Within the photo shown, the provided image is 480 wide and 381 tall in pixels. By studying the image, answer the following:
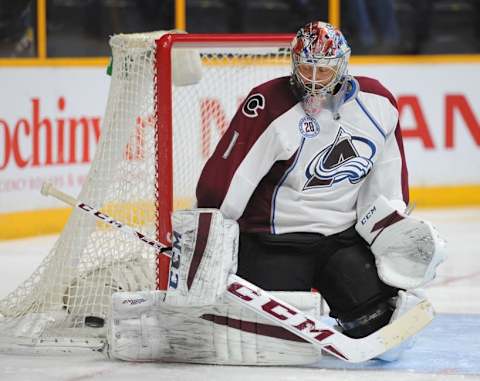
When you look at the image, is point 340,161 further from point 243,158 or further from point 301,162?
point 243,158

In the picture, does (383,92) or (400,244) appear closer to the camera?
(400,244)

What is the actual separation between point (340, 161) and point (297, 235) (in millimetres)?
232

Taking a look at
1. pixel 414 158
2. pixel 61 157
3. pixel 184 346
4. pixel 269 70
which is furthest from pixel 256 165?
pixel 414 158

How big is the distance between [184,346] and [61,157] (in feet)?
9.68

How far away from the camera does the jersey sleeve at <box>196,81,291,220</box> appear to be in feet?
11.7

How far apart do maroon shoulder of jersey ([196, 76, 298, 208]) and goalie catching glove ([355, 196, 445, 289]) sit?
0.37 metres

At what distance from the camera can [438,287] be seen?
503 cm

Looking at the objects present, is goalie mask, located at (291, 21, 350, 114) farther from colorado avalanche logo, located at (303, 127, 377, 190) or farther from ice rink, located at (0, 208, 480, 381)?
ice rink, located at (0, 208, 480, 381)

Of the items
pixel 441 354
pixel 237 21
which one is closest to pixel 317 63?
pixel 441 354

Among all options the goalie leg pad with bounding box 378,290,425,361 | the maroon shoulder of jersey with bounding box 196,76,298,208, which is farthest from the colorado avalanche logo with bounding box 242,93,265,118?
the goalie leg pad with bounding box 378,290,425,361

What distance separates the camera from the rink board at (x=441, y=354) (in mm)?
3543

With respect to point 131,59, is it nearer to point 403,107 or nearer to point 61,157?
point 61,157

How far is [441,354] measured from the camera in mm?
3729

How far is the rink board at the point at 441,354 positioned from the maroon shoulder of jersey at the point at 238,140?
537 mm
